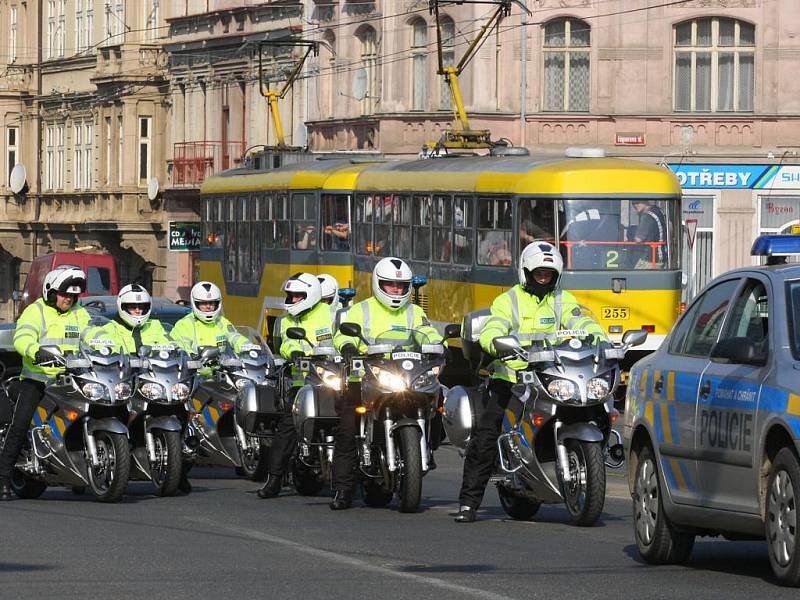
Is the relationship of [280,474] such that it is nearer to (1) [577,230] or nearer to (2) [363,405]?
(2) [363,405]

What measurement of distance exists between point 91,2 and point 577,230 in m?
40.7

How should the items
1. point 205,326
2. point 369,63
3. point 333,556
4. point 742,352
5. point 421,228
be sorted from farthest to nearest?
point 369,63
point 421,228
point 205,326
point 333,556
point 742,352

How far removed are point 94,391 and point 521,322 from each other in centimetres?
353

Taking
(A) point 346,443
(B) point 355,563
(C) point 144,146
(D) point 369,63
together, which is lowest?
(B) point 355,563

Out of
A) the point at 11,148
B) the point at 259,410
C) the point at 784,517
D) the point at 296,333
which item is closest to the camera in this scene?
the point at 784,517

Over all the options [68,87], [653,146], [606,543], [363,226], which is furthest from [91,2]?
[606,543]

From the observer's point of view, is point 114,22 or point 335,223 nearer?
point 335,223

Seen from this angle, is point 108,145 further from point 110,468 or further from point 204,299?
point 110,468

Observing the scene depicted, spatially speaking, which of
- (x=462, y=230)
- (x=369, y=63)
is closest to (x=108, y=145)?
(x=369, y=63)

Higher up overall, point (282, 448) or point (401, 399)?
point (401, 399)

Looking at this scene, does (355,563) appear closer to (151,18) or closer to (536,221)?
(536,221)

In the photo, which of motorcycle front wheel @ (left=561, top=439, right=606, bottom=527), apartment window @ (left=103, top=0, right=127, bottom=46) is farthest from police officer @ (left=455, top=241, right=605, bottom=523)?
apartment window @ (left=103, top=0, right=127, bottom=46)

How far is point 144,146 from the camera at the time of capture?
6322cm

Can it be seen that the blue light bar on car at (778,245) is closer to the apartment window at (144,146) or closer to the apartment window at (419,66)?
the apartment window at (419,66)
